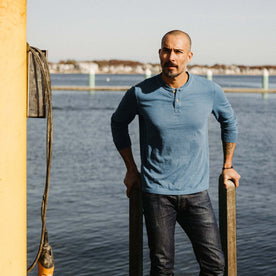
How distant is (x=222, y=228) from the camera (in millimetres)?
4020

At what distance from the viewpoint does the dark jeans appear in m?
3.67

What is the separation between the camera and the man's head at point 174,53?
3.60 m

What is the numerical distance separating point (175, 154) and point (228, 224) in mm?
681

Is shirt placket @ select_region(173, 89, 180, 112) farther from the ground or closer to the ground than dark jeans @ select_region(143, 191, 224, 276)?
farther from the ground

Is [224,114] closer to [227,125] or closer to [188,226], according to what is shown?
[227,125]

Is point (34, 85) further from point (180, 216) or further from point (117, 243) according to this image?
point (117, 243)

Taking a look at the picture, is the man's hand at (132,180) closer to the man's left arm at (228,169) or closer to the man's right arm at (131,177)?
the man's right arm at (131,177)

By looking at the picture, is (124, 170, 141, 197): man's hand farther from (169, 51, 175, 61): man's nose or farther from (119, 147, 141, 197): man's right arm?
(169, 51, 175, 61): man's nose

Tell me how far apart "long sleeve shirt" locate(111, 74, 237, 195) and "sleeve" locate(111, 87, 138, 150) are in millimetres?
14

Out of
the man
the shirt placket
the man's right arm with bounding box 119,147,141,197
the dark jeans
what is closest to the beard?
the man
